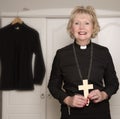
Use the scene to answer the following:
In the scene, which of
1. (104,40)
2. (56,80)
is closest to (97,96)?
(56,80)

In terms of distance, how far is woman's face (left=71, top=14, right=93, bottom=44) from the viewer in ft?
5.38

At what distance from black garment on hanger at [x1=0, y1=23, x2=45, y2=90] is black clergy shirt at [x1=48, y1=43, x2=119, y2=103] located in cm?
88

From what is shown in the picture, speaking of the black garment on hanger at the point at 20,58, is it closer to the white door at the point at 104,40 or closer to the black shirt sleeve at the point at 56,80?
the white door at the point at 104,40

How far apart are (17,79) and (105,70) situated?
3.77ft

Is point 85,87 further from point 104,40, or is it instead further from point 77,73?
point 104,40

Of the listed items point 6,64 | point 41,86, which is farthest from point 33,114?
point 6,64

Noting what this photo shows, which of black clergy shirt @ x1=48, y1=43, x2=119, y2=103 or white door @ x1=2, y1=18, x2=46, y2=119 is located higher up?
black clergy shirt @ x1=48, y1=43, x2=119, y2=103

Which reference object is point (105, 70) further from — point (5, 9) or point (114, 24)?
point (5, 9)

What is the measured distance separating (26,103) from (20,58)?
443mm

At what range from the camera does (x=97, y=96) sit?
5.08 feet

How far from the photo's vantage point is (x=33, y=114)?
8.50 feet

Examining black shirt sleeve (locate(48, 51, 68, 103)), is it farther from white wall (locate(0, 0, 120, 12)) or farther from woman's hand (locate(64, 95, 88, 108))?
white wall (locate(0, 0, 120, 12))

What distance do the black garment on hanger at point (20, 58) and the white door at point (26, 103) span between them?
0.05m

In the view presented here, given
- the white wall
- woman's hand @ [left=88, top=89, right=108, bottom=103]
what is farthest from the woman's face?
the white wall
